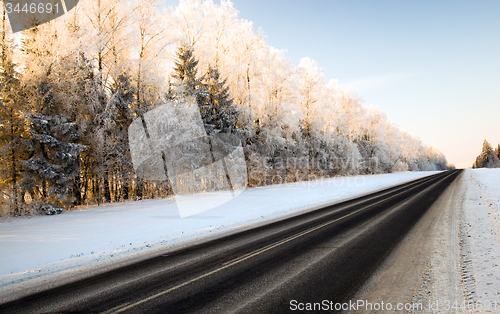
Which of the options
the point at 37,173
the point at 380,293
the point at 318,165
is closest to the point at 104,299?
the point at 380,293

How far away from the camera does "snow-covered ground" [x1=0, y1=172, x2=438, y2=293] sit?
19.1ft

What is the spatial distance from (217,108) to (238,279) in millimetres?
17259

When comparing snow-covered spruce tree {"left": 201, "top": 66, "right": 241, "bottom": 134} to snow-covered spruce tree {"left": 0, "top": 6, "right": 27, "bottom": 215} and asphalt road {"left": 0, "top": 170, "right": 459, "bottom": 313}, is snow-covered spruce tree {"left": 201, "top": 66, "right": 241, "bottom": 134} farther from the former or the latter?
asphalt road {"left": 0, "top": 170, "right": 459, "bottom": 313}

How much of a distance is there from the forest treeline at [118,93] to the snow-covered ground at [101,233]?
2.61 metres

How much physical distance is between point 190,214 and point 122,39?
13029 mm

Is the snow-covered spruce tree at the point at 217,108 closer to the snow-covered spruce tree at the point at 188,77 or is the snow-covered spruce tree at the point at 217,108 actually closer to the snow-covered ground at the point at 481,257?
the snow-covered spruce tree at the point at 188,77

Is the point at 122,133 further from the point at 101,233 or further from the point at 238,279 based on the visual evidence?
the point at 238,279

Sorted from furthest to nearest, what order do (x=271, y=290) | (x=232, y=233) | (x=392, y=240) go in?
(x=232, y=233) < (x=392, y=240) < (x=271, y=290)

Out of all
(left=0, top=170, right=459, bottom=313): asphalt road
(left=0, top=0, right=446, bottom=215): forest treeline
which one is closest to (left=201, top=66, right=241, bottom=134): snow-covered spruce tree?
(left=0, top=0, right=446, bottom=215): forest treeline

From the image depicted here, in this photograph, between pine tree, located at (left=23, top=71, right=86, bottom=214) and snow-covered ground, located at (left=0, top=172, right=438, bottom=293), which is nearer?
snow-covered ground, located at (left=0, top=172, right=438, bottom=293)

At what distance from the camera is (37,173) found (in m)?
11.5

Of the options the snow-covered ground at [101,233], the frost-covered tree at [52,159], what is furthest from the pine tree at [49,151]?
the snow-covered ground at [101,233]

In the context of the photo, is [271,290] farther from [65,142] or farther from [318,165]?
[318,165]

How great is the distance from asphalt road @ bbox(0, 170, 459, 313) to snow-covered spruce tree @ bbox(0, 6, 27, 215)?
1019 centimetres
